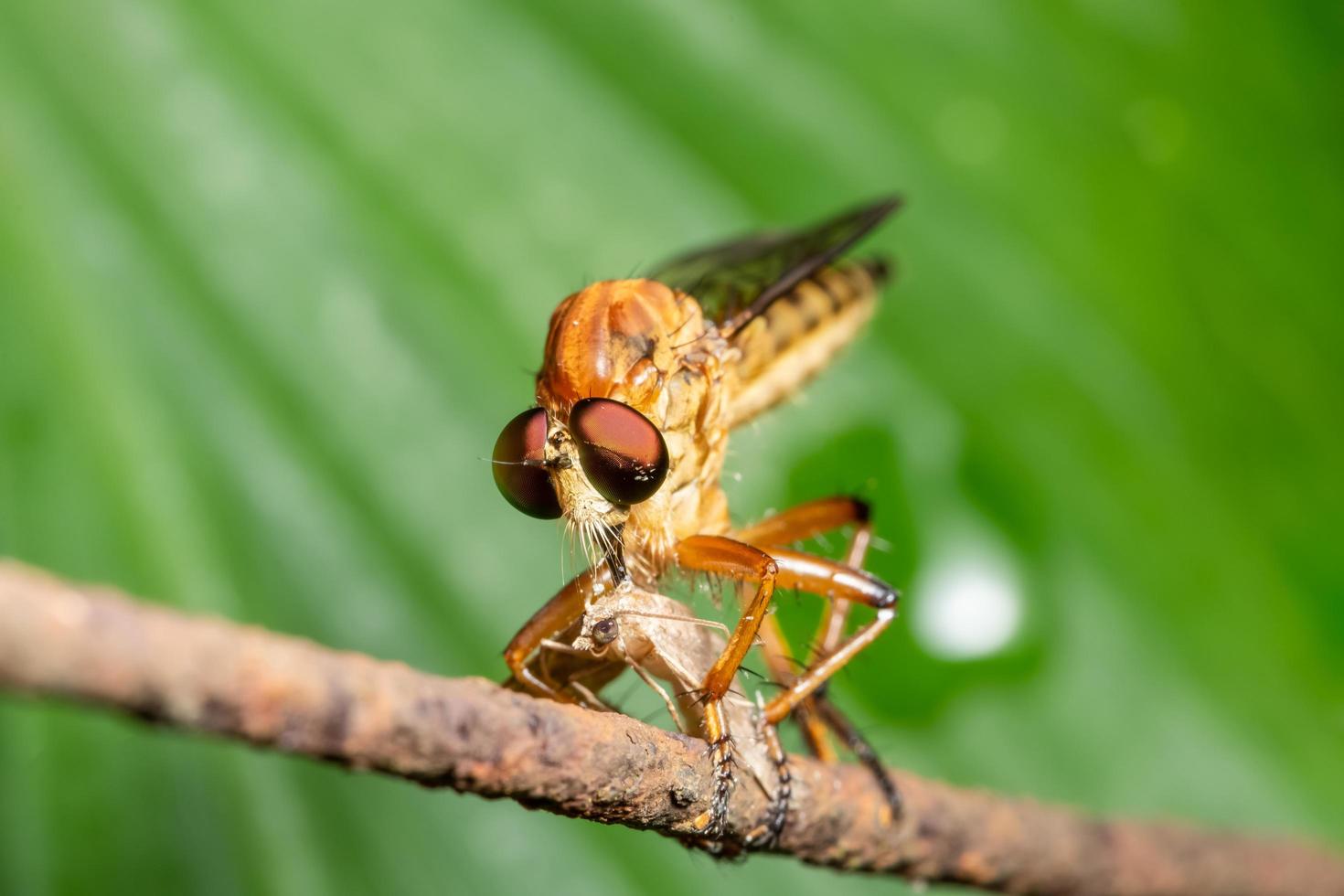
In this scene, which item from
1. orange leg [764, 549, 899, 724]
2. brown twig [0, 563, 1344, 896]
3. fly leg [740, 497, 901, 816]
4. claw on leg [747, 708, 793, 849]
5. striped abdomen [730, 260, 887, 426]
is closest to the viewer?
brown twig [0, 563, 1344, 896]

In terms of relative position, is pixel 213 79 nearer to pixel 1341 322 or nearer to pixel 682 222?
pixel 682 222

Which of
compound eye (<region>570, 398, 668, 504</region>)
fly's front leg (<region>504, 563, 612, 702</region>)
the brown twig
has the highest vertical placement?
compound eye (<region>570, 398, 668, 504</region>)

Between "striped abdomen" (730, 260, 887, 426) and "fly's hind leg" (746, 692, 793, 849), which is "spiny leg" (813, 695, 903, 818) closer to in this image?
"fly's hind leg" (746, 692, 793, 849)

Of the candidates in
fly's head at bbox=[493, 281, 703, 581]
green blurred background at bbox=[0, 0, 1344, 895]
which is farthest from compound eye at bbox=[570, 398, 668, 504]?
green blurred background at bbox=[0, 0, 1344, 895]

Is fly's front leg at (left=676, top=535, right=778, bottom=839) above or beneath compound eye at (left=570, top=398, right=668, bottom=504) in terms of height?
beneath

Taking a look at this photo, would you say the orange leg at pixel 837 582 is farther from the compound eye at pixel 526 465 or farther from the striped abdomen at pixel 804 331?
the striped abdomen at pixel 804 331

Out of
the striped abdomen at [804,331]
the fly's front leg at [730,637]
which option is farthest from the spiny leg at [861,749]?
the striped abdomen at [804,331]
